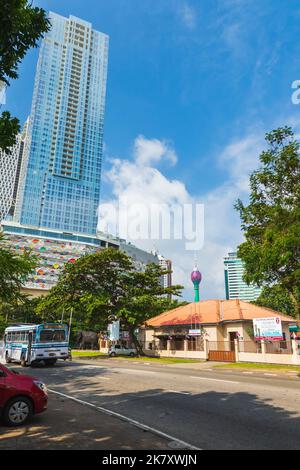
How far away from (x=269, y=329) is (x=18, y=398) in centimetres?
2669

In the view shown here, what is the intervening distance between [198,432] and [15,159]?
690ft

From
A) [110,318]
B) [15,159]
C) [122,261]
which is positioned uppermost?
[15,159]

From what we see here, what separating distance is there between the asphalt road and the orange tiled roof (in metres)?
25.6

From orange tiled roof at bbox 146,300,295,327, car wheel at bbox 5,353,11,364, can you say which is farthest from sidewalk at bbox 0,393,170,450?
orange tiled roof at bbox 146,300,295,327

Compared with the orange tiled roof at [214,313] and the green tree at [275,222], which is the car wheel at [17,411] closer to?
the green tree at [275,222]

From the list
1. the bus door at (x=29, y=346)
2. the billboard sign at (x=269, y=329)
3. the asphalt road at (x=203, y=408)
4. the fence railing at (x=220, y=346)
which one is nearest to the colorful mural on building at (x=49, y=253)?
the fence railing at (x=220, y=346)

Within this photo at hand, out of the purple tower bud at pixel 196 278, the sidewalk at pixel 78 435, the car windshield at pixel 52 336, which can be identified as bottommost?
the sidewalk at pixel 78 435

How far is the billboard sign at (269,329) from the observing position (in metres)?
30.1

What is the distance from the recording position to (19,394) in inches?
325

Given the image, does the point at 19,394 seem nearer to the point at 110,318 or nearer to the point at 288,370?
the point at 288,370

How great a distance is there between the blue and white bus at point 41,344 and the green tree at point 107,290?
13080 mm

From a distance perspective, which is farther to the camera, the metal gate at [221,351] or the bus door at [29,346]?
the metal gate at [221,351]
